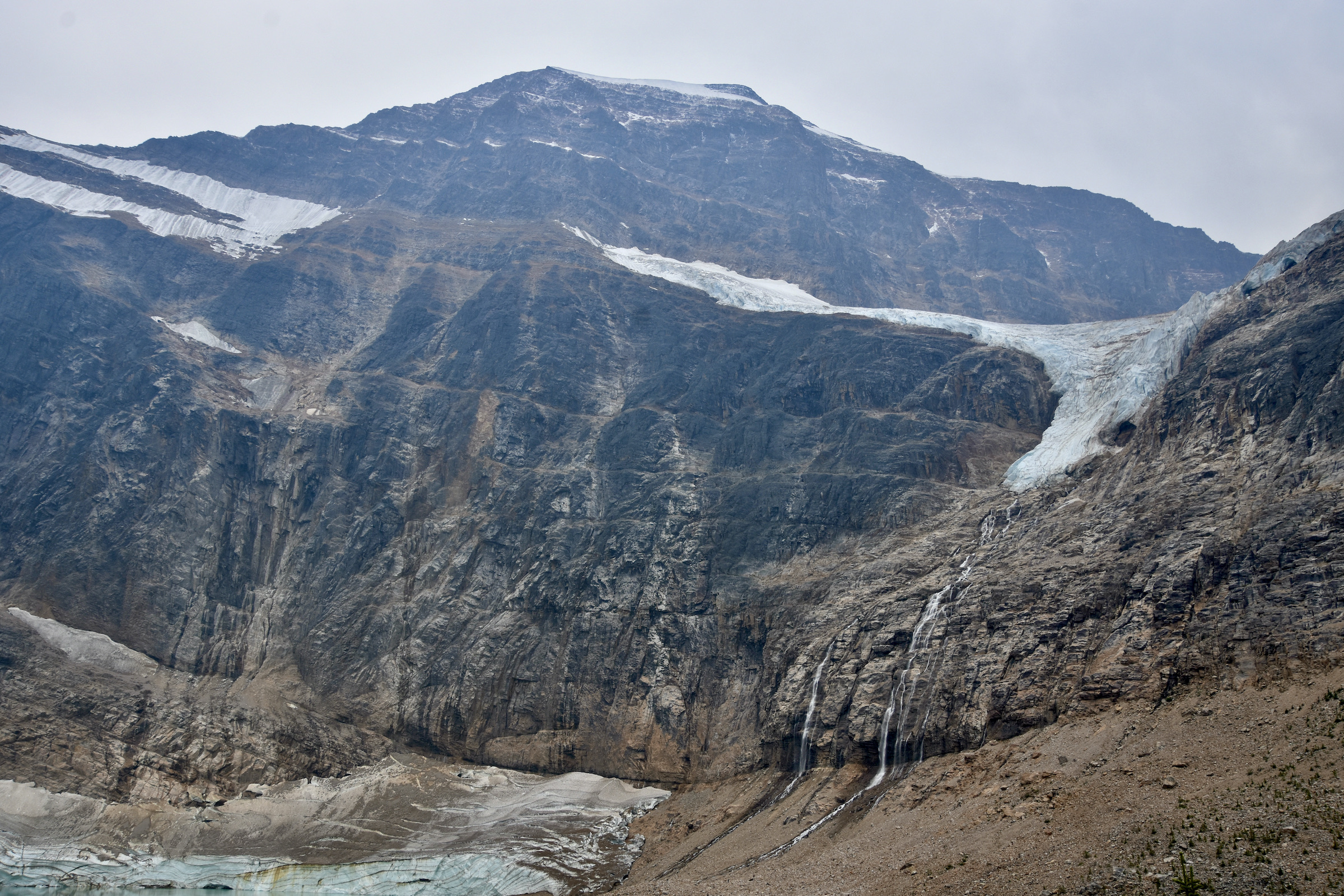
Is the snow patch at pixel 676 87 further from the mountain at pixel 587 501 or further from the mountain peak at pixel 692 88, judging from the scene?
the mountain at pixel 587 501

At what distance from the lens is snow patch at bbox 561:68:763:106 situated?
15375 cm

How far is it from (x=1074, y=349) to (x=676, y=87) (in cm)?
10488

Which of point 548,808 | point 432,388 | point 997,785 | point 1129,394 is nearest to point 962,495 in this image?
point 1129,394

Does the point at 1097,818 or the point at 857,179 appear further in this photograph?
the point at 857,179

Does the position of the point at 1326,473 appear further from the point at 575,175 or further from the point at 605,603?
the point at 575,175

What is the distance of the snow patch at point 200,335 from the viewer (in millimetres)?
85688

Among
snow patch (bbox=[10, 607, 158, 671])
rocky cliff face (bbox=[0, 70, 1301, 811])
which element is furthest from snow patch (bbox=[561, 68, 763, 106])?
snow patch (bbox=[10, 607, 158, 671])

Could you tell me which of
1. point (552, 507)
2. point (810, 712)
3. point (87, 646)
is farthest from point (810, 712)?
point (87, 646)

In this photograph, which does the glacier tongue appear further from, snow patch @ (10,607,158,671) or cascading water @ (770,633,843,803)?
snow patch @ (10,607,158,671)

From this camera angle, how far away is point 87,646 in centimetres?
5866

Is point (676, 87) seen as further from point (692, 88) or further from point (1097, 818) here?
point (1097, 818)

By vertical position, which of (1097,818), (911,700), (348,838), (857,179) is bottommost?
(348,838)

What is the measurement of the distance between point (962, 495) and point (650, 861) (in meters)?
31.7

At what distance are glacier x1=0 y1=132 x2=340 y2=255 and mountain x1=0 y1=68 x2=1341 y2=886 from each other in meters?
0.84
